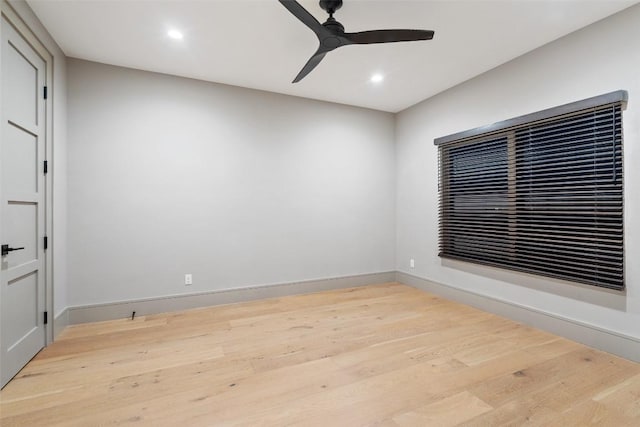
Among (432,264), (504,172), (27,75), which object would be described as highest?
(27,75)

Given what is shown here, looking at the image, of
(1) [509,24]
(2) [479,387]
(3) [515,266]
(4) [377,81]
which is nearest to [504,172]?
(3) [515,266]

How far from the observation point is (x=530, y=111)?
119 inches

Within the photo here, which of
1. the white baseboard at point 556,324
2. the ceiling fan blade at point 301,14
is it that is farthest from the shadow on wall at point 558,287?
the ceiling fan blade at point 301,14

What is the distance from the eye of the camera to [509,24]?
101 inches

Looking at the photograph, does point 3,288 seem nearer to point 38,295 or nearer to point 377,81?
point 38,295

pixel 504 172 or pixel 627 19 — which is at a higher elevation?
pixel 627 19

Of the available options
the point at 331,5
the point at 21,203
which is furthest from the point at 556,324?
the point at 21,203

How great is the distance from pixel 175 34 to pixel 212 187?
1623 mm

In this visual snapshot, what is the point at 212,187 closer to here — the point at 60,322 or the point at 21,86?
the point at 21,86

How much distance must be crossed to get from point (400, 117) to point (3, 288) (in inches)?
191

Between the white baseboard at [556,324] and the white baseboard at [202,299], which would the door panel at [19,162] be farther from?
the white baseboard at [556,324]

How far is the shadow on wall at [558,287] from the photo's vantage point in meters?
2.47

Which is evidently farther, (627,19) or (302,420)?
(627,19)

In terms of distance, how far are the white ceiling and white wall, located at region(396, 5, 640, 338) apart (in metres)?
Result: 0.18
